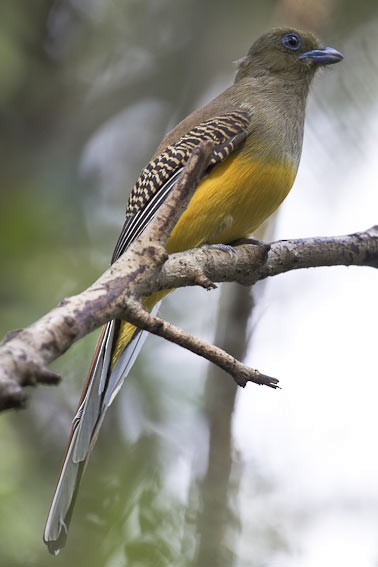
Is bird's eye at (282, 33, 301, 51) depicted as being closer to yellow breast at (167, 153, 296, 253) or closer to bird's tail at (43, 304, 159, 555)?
yellow breast at (167, 153, 296, 253)

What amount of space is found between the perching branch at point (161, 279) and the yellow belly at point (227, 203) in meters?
0.14

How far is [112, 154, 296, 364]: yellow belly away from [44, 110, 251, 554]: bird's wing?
0.17 ft

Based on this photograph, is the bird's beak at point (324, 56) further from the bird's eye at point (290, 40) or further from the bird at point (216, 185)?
the bird at point (216, 185)

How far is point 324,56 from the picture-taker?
443cm

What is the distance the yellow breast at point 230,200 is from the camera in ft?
11.9

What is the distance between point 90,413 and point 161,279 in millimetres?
676

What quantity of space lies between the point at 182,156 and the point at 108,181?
1.76 m

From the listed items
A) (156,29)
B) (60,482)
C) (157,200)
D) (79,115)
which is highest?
(156,29)

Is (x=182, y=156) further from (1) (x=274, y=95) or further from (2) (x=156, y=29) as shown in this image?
(2) (x=156, y=29)

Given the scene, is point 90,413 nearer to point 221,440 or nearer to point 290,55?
point 221,440

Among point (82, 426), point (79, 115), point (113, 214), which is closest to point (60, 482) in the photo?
point (82, 426)

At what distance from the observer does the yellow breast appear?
142 inches

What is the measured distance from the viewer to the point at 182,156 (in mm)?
3766

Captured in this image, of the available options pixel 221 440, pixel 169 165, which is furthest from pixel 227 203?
pixel 221 440
